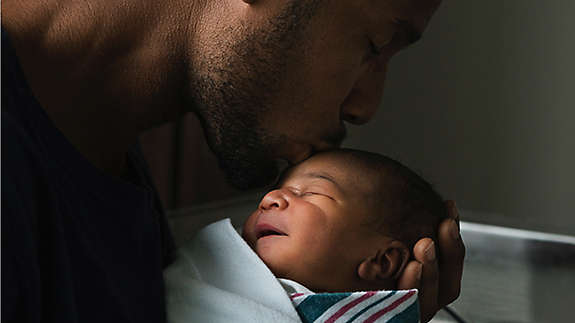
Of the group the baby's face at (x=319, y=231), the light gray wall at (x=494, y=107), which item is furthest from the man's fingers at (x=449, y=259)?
the light gray wall at (x=494, y=107)

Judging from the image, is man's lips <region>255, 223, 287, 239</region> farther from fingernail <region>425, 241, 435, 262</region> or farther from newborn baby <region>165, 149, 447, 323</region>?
fingernail <region>425, 241, 435, 262</region>

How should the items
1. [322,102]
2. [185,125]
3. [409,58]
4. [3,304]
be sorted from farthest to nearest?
[409,58] → [185,125] → [322,102] → [3,304]

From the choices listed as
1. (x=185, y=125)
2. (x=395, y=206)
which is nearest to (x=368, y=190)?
(x=395, y=206)

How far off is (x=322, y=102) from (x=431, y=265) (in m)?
0.25

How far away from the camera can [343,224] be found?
928 millimetres

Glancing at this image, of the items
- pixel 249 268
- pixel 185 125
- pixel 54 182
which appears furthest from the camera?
pixel 185 125

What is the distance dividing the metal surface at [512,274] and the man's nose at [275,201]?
0.43 metres

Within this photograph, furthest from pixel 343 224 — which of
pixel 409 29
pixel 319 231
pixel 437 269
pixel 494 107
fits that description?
pixel 494 107

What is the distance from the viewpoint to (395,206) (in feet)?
3.10

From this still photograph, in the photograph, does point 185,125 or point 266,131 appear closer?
point 266,131

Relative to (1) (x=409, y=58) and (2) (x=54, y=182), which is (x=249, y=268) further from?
(1) (x=409, y=58)

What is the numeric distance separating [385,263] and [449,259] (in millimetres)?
111

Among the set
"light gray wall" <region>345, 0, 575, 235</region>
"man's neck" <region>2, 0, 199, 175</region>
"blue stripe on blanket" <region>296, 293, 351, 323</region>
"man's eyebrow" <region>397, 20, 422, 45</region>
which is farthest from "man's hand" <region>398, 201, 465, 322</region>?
"light gray wall" <region>345, 0, 575, 235</region>

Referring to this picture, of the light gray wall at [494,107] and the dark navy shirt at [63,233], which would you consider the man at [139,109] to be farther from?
the light gray wall at [494,107]
